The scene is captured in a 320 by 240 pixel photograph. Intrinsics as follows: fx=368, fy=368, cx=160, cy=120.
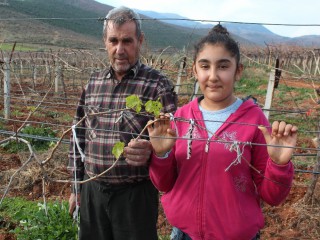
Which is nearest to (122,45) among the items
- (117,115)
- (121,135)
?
(117,115)

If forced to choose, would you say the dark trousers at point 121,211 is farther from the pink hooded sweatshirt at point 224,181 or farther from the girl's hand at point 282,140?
the girl's hand at point 282,140

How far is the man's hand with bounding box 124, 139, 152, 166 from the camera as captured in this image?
1.63 m

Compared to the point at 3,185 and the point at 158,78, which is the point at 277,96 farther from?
the point at 158,78

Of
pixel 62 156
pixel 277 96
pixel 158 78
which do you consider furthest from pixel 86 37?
pixel 158 78

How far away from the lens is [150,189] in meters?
2.09

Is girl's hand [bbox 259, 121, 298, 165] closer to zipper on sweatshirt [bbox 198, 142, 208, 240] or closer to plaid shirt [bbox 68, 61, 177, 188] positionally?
zipper on sweatshirt [bbox 198, 142, 208, 240]

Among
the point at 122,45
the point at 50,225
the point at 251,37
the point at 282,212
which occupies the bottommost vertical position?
the point at 282,212

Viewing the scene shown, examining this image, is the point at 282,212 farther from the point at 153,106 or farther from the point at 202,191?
the point at 153,106

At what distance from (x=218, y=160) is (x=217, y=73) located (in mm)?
366

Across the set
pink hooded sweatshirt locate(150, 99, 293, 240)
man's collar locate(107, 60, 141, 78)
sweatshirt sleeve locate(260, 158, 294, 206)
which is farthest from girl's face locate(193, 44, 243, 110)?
man's collar locate(107, 60, 141, 78)

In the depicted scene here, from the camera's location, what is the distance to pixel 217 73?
5.07ft

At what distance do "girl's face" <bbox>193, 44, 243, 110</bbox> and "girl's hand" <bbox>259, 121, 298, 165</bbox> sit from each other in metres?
0.25

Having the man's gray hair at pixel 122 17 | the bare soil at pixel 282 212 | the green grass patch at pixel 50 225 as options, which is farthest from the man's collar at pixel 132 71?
the bare soil at pixel 282 212

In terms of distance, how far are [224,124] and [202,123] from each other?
10 centimetres
